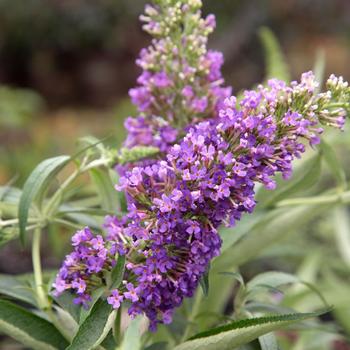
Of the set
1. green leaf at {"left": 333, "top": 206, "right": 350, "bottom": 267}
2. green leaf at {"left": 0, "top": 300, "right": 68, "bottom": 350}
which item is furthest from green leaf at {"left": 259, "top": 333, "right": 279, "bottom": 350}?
green leaf at {"left": 333, "top": 206, "right": 350, "bottom": 267}

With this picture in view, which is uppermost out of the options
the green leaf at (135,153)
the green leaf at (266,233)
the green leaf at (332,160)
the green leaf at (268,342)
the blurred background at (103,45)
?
the blurred background at (103,45)

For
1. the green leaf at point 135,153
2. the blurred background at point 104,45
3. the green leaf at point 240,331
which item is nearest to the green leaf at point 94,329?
the green leaf at point 240,331

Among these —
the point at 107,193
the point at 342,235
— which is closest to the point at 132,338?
the point at 107,193

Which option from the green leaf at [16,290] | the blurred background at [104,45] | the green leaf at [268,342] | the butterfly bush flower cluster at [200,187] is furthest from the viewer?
the blurred background at [104,45]

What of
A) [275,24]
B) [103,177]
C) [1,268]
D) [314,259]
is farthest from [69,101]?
[103,177]

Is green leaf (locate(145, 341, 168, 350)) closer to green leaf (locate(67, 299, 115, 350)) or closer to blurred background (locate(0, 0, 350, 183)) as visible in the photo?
green leaf (locate(67, 299, 115, 350))

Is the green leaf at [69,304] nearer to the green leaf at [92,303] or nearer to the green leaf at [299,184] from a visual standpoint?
the green leaf at [92,303]
